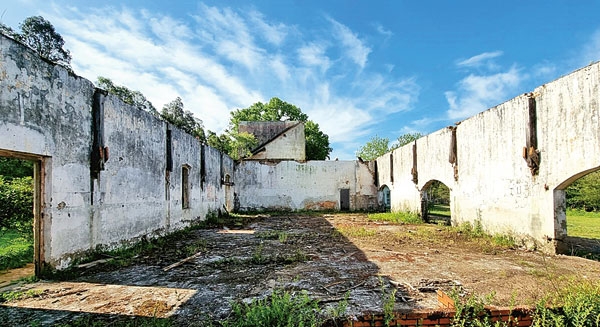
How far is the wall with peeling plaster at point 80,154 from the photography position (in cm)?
414

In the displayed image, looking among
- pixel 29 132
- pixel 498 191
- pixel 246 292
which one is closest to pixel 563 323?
pixel 246 292

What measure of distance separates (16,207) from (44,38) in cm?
1934

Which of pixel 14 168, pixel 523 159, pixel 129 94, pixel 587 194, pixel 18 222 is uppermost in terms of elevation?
pixel 129 94

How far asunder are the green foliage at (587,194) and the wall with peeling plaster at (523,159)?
1075 centimetres

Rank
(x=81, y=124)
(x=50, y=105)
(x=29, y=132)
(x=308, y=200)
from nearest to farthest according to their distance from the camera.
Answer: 1. (x=29, y=132)
2. (x=50, y=105)
3. (x=81, y=124)
4. (x=308, y=200)

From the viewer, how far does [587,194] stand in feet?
50.2

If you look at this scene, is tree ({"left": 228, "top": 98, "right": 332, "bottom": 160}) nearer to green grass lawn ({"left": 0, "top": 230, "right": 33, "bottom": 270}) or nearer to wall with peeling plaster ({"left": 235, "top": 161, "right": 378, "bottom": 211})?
wall with peeling plaster ({"left": 235, "top": 161, "right": 378, "bottom": 211})

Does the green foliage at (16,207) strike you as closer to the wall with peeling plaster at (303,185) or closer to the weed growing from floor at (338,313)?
the weed growing from floor at (338,313)

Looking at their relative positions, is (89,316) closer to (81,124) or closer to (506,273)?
(81,124)

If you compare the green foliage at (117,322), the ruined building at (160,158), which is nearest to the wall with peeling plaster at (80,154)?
the ruined building at (160,158)

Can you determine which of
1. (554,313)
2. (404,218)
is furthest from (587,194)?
(554,313)

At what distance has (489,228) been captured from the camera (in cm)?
809

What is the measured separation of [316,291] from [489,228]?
6454 mm

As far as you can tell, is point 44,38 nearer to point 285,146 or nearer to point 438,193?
point 285,146
